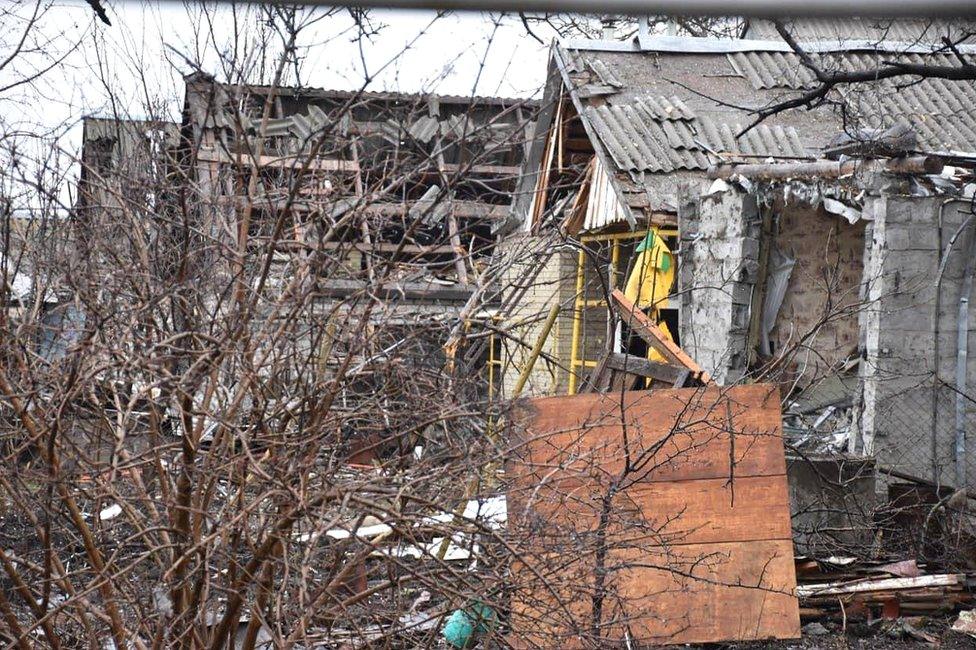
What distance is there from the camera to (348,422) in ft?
14.6

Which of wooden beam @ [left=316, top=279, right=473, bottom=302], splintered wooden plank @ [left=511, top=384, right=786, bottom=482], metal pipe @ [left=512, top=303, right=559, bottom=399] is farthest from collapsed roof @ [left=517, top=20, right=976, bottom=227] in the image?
wooden beam @ [left=316, top=279, right=473, bottom=302]

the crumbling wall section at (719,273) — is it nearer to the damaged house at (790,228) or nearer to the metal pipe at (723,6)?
the damaged house at (790,228)

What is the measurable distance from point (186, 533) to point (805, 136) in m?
9.51

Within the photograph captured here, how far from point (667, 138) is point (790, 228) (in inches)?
84.8

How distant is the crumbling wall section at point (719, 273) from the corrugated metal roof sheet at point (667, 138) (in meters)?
1.00

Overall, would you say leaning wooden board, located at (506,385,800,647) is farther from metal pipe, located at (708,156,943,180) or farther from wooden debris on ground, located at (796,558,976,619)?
metal pipe, located at (708,156,943,180)

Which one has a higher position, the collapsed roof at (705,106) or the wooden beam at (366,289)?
the collapsed roof at (705,106)

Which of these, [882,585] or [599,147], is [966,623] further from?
[599,147]

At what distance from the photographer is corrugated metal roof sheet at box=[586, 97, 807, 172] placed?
1123cm

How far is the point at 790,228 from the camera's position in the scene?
32.9ft

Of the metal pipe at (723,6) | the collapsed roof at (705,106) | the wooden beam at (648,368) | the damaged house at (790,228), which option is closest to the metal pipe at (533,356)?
the damaged house at (790,228)

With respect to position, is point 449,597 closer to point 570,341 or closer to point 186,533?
point 186,533

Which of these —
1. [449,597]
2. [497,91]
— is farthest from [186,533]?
[497,91]

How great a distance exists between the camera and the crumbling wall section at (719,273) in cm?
949
